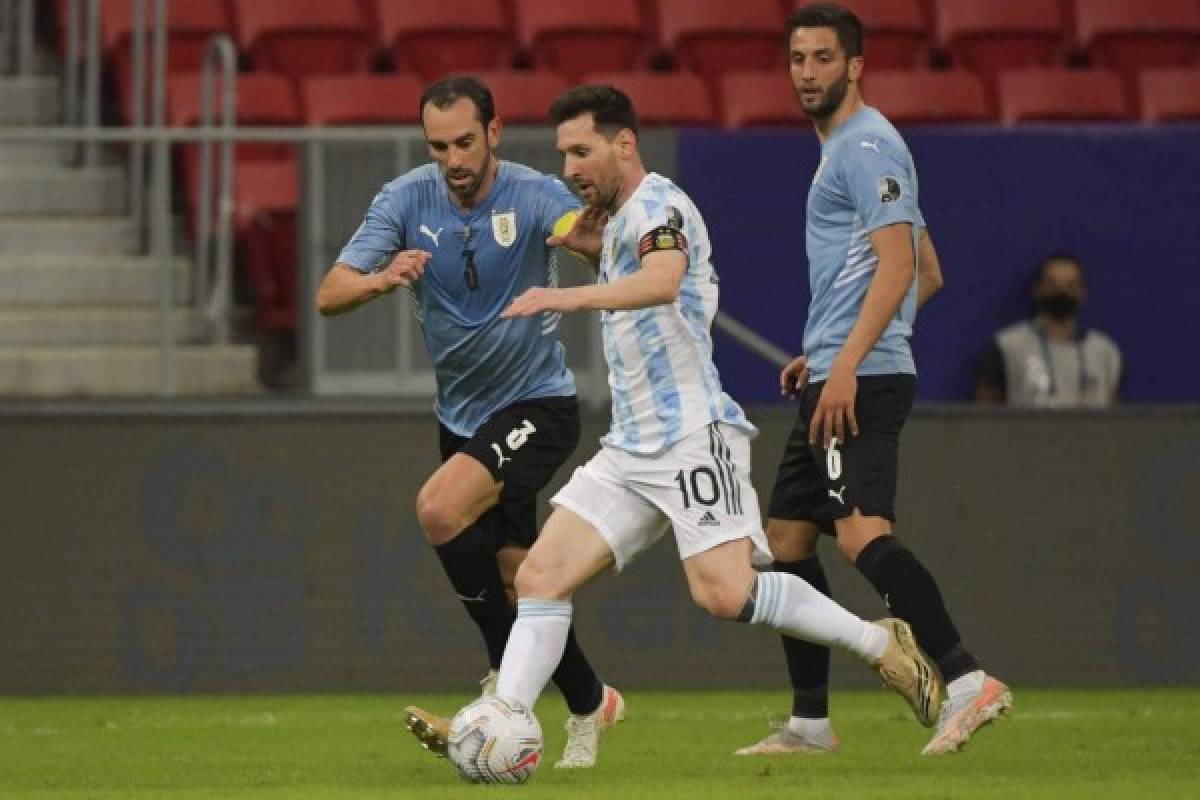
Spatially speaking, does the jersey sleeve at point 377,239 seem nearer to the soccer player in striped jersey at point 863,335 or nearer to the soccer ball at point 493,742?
the soccer player in striped jersey at point 863,335

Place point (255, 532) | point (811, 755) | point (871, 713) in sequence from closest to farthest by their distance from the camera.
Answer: point (811, 755)
point (871, 713)
point (255, 532)

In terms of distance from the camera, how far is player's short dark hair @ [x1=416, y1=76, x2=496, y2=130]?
7629 mm

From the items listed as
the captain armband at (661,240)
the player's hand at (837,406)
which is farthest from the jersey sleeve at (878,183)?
the captain armband at (661,240)

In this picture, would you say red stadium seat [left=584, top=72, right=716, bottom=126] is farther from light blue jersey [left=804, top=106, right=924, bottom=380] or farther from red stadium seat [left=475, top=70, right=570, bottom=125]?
light blue jersey [left=804, top=106, right=924, bottom=380]

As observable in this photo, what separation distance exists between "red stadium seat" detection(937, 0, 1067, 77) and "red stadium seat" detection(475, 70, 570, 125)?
7.01ft

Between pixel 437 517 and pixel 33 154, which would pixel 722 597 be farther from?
pixel 33 154

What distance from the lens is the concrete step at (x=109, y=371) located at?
1045cm

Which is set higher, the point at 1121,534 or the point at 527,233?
the point at 527,233

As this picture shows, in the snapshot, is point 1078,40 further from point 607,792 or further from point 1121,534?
point 607,792

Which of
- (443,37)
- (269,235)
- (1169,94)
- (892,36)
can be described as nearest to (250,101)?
(443,37)

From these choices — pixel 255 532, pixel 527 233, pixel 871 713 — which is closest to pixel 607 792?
pixel 527 233

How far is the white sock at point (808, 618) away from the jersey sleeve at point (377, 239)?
5.02 ft

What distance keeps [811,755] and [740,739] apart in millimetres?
984

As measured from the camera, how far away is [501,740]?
6.77 metres
